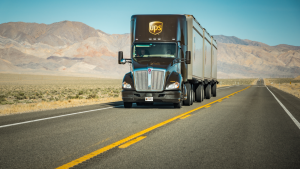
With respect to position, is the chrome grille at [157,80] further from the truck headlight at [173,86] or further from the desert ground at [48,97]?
the desert ground at [48,97]

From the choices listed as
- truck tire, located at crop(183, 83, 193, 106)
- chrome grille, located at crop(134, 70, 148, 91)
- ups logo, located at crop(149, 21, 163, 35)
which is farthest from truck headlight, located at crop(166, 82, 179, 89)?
→ ups logo, located at crop(149, 21, 163, 35)

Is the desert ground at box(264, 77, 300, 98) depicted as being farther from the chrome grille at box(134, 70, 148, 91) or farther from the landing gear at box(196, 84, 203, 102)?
the chrome grille at box(134, 70, 148, 91)

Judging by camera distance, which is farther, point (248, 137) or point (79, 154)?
point (248, 137)

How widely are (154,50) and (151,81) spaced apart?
Answer: 1.82 metres

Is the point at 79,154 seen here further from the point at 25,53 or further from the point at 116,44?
the point at 116,44

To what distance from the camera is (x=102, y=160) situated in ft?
17.2

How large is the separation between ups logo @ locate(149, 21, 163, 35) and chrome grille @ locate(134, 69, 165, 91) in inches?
92.4

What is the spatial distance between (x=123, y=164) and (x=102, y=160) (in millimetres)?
416

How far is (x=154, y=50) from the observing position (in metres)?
14.1

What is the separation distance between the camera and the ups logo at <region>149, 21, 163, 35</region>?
14.5 metres

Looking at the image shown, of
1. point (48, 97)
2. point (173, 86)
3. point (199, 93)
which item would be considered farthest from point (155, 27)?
point (48, 97)

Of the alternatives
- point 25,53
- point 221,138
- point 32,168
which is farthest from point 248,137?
point 25,53

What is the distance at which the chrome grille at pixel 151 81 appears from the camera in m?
12.9

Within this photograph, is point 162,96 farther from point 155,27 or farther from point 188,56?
point 155,27
